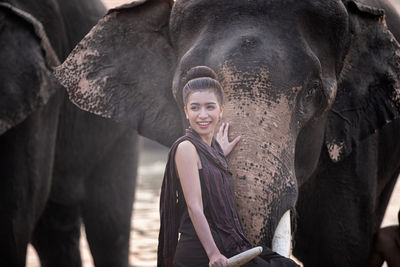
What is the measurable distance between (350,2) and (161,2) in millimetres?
735

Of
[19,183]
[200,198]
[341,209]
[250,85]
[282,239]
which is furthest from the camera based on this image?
[19,183]

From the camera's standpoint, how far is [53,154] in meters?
4.16

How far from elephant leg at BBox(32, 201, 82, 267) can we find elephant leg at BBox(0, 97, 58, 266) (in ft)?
3.11

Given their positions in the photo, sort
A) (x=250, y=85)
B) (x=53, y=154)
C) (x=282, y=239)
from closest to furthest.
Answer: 1. (x=282, y=239)
2. (x=250, y=85)
3. (x=53, y=154)

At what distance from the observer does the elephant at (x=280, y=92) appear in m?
2.29

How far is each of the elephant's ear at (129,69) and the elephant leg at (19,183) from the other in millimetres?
883

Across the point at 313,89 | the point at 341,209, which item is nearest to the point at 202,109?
the point at 313,89

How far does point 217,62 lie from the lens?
8.09 feet

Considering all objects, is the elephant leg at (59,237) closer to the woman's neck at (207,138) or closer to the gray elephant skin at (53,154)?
the gray elephant skin at (53,154)

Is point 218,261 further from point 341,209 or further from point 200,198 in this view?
point 341,209

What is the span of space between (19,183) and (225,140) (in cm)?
192

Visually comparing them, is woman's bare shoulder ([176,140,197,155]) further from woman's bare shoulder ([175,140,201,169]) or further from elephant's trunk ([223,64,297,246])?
elephant's trunk ([223,64,297,246])

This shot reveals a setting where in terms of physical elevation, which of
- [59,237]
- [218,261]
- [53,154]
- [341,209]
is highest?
[218,261]

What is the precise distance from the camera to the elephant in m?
2.29
